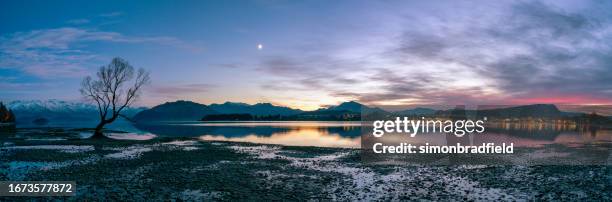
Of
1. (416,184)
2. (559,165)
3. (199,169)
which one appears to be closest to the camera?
(416,184)

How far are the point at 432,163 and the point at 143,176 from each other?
78.7 ft

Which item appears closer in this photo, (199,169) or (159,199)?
(159,199)

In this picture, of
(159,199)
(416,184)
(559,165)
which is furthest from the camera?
(559,165)

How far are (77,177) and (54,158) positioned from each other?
12772 mm

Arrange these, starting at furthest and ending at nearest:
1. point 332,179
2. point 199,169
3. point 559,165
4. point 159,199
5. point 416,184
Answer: point 559,165 < point 199,169 < point 332,179 < point 416,184 < point 159,199

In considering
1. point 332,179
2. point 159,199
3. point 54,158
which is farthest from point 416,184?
point 54,158

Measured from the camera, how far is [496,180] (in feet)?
80.3

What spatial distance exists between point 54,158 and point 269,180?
22835mm

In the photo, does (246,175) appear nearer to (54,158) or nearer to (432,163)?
(432,163)

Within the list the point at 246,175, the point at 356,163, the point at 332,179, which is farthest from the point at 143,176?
the point at 356,163

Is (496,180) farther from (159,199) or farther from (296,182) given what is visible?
A: (159,199)

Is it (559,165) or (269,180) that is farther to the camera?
(559,165)

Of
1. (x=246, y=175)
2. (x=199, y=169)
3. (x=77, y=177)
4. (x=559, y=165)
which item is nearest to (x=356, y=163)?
(x=246, y=175)

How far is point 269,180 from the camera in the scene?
78.6ft
